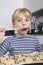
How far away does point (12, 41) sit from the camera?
85 centimetres

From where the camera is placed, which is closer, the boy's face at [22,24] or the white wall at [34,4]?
the boy's face at [22,24]

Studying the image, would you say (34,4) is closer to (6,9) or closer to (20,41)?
(6,9)

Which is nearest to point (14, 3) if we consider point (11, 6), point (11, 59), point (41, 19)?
point (11, 6)

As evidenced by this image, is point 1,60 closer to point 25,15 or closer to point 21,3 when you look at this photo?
point 25,15

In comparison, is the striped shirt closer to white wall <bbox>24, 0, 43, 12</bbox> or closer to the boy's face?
the boy's face

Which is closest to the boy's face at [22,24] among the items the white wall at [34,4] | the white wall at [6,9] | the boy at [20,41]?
the boy at [20,41]

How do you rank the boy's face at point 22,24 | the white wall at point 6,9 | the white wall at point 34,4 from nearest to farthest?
the boy's face at point 22,24, the white wall at point 6,9, the white wall at point 34,4

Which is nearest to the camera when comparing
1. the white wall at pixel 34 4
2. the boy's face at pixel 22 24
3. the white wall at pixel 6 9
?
the boy's face at pixel 22 24

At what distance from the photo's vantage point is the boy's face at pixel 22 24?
803 mm

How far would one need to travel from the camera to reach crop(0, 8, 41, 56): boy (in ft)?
2.68

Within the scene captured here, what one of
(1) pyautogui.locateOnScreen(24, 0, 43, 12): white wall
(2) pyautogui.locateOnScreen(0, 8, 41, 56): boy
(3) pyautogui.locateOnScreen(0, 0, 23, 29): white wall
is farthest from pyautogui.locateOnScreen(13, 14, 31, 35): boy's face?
(1) pyautogui.locateOnScreen(24, 0, 43, 12): white wall

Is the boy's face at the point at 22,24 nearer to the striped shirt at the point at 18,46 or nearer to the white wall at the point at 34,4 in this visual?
the striped shirt at the point at 18,46

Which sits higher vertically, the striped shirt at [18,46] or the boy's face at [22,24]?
the boy's face at [22,24]

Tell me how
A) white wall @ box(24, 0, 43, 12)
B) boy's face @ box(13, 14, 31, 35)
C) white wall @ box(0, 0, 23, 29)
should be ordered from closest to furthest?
boy's face @ box(13, 14, 31, 35) → white wall @ box(0, 0, 23, 29) → white wall @ box(24, 0, 43, 12)
